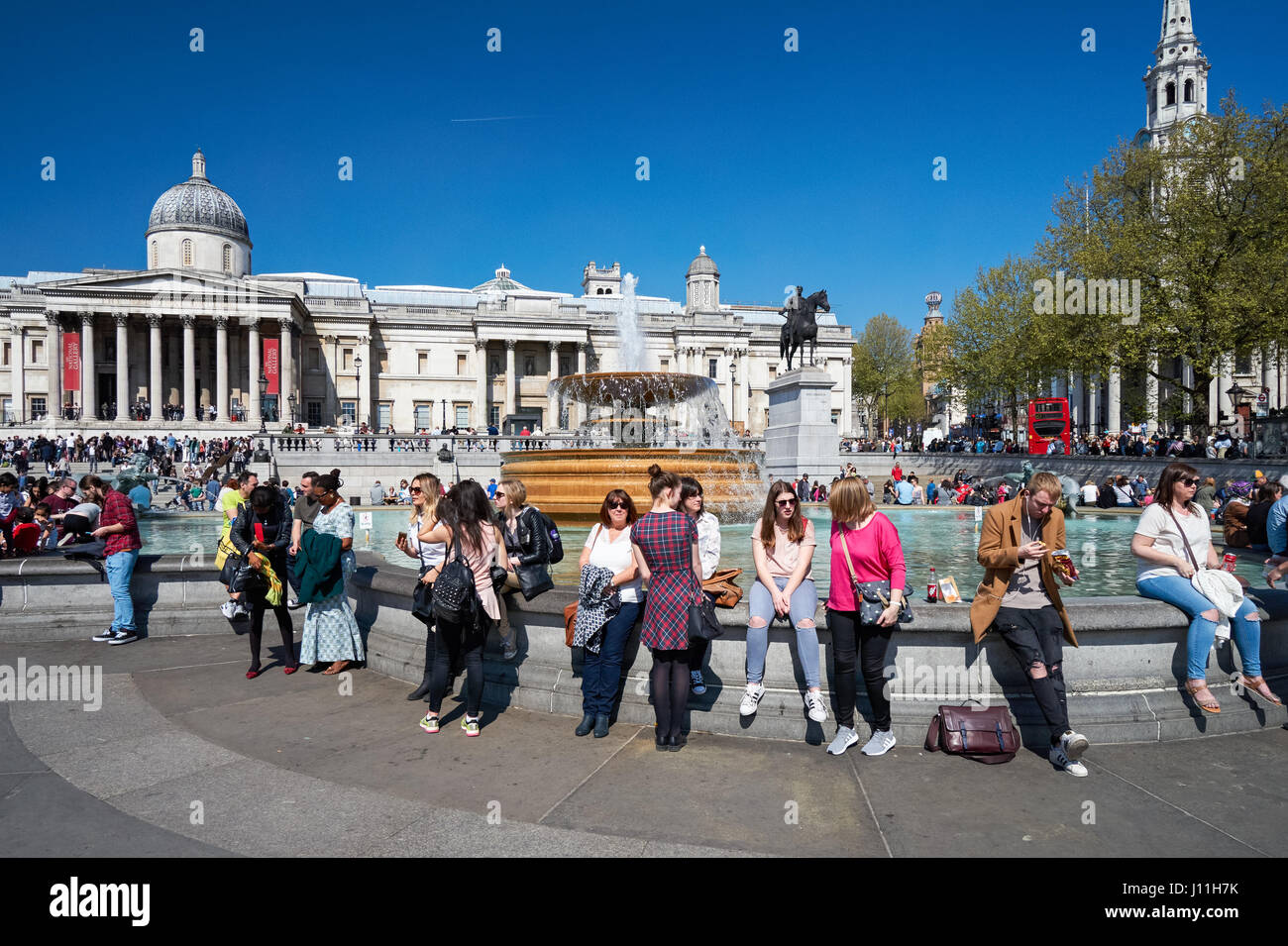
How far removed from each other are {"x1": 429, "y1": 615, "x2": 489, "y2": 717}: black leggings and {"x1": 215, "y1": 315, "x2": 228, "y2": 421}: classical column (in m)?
64.6

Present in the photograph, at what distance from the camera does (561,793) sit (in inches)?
175

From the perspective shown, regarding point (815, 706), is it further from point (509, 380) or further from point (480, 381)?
point (480, 381)

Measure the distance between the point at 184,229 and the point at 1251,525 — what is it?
253 feet

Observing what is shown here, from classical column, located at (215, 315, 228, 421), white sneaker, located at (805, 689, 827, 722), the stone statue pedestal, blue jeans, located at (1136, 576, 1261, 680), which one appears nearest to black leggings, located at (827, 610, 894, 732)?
white sneaker, located at (805, 689, 827, 722)

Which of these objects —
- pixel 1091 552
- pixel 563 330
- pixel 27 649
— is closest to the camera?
pixel 27 649

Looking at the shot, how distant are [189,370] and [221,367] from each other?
3.11 meters

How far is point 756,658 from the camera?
5160 mm

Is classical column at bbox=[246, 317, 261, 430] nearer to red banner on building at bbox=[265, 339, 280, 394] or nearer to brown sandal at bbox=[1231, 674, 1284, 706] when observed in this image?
red banner on building at bbox=[265, 339, 280, 394]

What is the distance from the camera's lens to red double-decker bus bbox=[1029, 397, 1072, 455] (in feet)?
114

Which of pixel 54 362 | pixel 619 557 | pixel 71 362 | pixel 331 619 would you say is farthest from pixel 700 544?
pixel 54 362

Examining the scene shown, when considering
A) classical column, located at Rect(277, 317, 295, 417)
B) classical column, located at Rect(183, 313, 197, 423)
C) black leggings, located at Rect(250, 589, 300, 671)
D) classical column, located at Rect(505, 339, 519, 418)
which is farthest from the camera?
classical column, located at Rect(505, 339, 519, 418)

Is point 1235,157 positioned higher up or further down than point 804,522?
higher up

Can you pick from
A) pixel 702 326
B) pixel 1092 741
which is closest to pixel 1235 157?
pixel 1092 741

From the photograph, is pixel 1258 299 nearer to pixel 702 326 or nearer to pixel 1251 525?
pixel 1251 525
